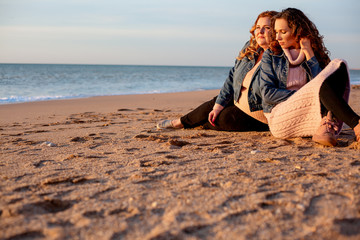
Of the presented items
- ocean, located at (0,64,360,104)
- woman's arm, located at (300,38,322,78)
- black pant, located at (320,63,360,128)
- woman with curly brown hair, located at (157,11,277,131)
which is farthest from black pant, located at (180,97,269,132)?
ocean, located at (0,64,360,104)

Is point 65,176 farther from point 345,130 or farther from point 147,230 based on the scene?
point 345,130

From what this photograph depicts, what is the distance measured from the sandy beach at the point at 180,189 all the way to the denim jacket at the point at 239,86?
1.34 ft

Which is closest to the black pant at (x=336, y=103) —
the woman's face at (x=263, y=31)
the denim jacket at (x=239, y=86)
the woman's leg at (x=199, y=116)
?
the denim jacket at (x=239, y=86)

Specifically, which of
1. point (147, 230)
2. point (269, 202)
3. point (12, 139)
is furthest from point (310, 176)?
point (12, 139)

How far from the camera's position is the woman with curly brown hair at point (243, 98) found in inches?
133

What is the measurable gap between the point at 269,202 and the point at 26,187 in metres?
1.39

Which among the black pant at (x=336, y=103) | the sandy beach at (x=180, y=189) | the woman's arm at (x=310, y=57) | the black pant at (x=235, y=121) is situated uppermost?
the woman's arm at (x=310, y=57)

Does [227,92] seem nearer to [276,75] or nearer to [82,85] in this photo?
[276,75]

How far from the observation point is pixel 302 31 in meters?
3.01

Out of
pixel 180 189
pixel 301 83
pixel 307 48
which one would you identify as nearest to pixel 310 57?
pixel 307 48

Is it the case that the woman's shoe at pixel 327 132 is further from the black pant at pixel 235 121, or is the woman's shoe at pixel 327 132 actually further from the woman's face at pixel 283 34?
the black pant at pixel 235 121

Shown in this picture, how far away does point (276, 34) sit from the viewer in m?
3.12

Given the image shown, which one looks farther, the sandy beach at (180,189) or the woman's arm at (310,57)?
the woman's arm at (310,57)

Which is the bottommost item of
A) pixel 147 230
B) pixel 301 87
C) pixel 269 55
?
pixel 147 230
